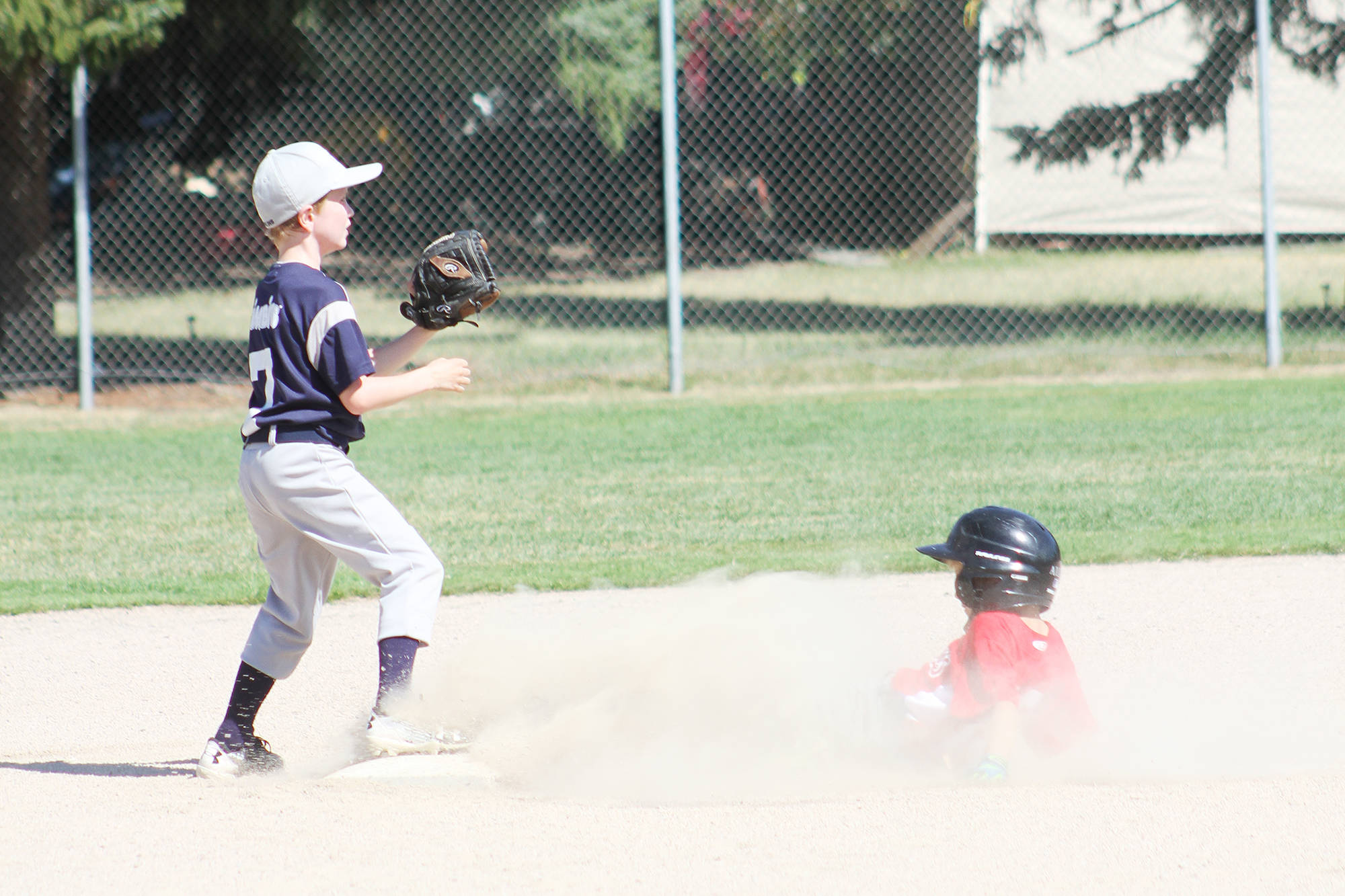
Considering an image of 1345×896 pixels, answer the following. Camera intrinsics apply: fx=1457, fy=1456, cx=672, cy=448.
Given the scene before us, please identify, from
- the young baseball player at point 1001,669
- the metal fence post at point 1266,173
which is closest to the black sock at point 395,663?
the young baseball player at point 1001,669

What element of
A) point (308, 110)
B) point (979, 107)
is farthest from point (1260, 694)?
point (308, 110)

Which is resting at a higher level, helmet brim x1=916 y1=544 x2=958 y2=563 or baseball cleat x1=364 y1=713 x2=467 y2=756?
helmet brim x1=916 y1=544 x2=958 y2=563

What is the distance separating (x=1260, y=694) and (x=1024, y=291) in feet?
34.3

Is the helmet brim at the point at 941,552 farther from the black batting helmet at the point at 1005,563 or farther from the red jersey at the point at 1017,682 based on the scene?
the red jersey at the point at 1017,682

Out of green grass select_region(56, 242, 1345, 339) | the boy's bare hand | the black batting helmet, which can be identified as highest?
green grass select_region(56, 242, 1345, 339)

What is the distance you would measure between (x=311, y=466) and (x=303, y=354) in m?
0.29

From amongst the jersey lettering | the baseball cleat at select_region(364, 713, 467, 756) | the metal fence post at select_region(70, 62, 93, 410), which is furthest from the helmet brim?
the metal fence post at select_region(70, 62, 93, 410)

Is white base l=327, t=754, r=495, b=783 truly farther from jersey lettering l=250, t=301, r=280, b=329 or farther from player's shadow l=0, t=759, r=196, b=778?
jersey lettering l=250, t=301, r=280, b=329

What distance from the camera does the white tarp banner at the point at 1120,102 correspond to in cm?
1188

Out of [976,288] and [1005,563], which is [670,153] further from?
[1005,563]

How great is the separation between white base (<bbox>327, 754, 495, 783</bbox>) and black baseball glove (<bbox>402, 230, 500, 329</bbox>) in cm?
120

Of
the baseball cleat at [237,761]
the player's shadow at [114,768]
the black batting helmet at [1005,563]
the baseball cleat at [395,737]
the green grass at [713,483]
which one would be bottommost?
the player's shadow at [114,768]

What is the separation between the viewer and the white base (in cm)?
395

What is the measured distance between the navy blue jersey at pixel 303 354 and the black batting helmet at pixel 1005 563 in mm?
1593
